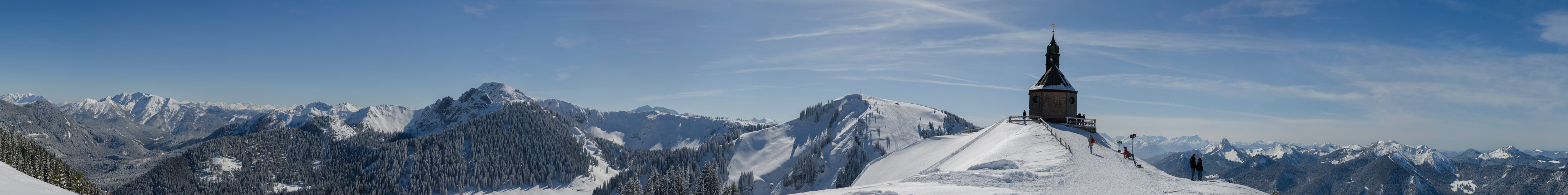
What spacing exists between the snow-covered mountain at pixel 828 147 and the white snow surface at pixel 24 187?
90950 mm

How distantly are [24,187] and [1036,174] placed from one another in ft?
181

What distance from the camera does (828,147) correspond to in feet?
Result: 537

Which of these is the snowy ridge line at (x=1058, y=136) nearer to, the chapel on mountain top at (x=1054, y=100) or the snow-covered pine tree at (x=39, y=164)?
the chapel on mountain top at (x=1054, y=100)

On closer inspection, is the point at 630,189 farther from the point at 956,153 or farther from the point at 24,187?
the point at 24,187

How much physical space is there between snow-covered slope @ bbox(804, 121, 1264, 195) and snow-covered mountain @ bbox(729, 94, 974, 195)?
244 ft

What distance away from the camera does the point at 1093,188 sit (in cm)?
2553

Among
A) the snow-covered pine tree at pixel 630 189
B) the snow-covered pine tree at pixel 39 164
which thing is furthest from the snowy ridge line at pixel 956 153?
the snow-covered pine tree at pixel 39 164

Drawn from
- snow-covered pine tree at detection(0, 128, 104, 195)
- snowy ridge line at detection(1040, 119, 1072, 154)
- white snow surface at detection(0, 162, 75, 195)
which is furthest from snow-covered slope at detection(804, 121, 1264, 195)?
snow-covered pine tree at detection(0, 128, 104, 195)

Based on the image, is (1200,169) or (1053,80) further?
(1053,80)

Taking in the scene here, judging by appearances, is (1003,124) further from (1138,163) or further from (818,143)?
(818,143)

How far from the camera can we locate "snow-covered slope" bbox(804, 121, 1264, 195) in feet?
82.5

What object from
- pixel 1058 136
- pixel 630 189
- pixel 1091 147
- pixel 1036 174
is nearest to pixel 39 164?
pixel 630 189

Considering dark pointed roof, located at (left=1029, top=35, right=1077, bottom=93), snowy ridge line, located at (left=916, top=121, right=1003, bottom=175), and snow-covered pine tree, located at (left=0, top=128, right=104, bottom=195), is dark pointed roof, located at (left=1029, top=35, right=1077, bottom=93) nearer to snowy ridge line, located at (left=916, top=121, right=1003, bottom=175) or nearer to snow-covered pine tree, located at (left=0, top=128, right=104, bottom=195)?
snowy ridge line, located at (left=916, top=121, right=1003, bottom=175)

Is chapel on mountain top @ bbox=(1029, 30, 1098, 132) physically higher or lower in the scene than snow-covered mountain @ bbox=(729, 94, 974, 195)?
higher
